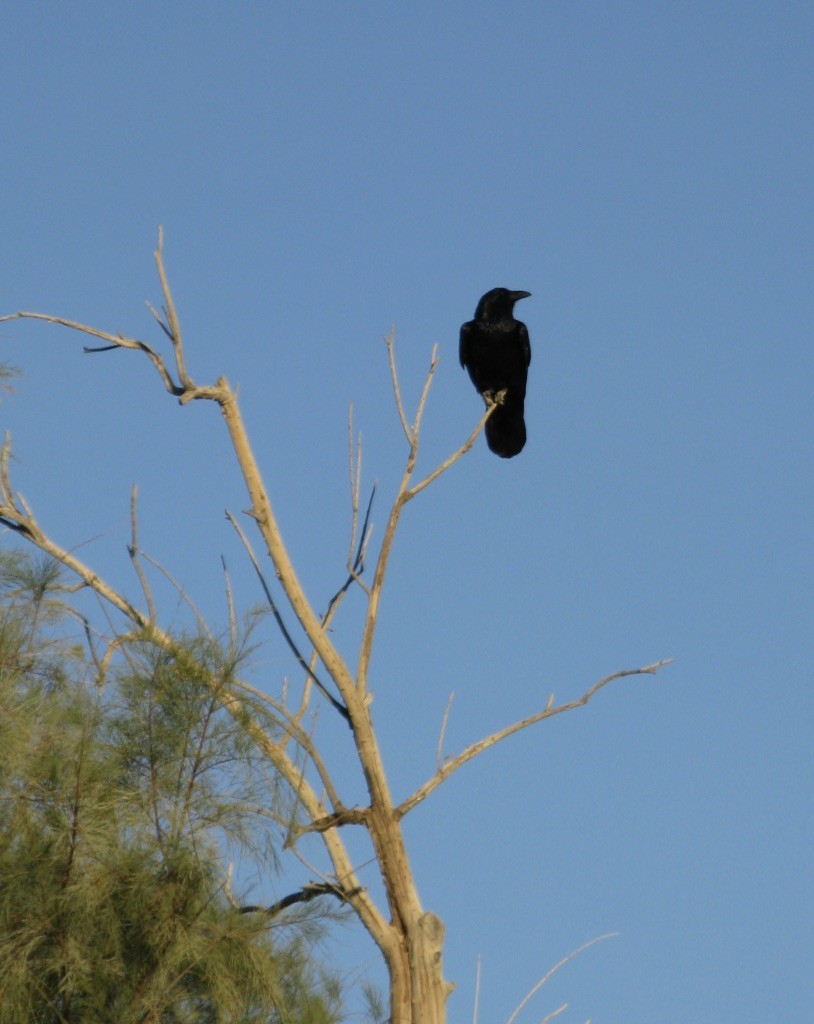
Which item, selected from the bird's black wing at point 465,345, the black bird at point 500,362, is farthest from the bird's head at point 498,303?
the bird's black wing at point 465,345

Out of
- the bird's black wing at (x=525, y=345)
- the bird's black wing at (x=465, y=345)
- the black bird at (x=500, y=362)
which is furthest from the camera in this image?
the bird's black wing at (x=465, y=345)

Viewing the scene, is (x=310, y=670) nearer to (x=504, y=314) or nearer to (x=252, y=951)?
(x=252, y=951)

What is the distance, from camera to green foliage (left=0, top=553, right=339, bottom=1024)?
3387mm

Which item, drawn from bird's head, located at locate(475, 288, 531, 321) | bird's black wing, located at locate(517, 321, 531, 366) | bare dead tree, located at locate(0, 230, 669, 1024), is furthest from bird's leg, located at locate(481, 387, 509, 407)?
bare dead tree, located at locate(0, 230, 669, 1024)

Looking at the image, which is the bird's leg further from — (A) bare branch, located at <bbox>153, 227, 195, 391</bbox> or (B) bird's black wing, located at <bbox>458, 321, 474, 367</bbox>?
(A) bare branch, located at <bbox>153, 227, 195, 391</bbox>

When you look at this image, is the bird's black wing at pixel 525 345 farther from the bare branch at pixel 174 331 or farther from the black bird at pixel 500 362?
the bare branch at pixel 174 331

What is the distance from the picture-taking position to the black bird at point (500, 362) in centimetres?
757

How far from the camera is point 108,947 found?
3422 mm

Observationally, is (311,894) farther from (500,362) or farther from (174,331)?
(500,362)

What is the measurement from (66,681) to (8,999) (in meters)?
0.95

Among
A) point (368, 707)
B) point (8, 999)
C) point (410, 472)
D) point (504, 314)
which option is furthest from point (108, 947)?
point (504, 314)

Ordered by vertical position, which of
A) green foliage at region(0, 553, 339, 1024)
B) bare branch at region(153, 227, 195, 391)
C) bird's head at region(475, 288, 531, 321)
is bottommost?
green foliage at region(0, 553, 339, 1024)

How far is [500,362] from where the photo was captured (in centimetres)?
773

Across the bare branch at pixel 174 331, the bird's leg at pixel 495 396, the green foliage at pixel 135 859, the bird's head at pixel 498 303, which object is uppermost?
the bird's head at pixel 498 303
